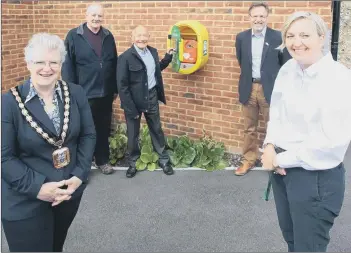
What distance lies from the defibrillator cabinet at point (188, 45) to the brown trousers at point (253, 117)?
2.91 feet

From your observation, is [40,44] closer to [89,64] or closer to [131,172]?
[89,64]

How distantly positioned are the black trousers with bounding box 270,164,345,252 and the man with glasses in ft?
8.59

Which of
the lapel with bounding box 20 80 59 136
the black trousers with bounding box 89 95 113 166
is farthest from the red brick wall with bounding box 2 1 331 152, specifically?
the lapel with bounding box 20 80 59 136

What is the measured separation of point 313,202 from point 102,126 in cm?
348

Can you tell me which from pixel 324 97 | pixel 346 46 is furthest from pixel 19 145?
pixel 346 46

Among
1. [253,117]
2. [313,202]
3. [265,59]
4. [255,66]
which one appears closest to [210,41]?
[255,66]

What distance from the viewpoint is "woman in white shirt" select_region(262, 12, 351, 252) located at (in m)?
2.16

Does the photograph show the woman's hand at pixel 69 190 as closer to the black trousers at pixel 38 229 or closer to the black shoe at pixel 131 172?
the black trousers at pixel 38 229

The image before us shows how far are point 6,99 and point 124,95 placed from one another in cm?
262

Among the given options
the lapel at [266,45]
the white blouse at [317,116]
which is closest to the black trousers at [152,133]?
the lapel at [266,45]

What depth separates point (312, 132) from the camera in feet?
7.27

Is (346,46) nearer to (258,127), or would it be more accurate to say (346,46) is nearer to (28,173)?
(258,127)

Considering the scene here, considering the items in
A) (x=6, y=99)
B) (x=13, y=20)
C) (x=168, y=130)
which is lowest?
(x=168, y=130)

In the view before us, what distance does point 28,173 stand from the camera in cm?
235
